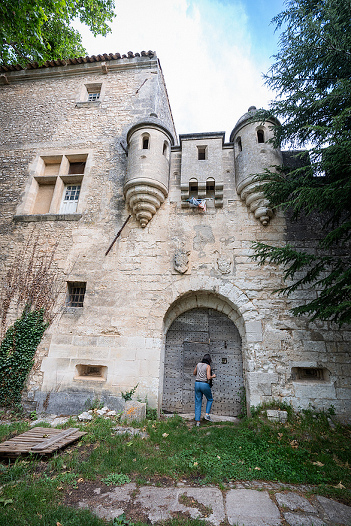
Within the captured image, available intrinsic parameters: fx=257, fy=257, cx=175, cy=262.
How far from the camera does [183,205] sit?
6.28 m

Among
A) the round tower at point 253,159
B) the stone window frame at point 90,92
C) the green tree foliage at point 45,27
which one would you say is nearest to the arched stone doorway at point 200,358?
the round tower at point 253,159

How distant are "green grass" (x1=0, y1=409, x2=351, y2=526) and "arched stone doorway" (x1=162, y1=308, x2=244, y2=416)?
0.92 m

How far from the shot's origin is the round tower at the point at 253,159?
582 cm

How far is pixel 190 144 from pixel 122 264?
11.8 ft

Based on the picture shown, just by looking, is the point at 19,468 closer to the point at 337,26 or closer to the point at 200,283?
the point at 200,283

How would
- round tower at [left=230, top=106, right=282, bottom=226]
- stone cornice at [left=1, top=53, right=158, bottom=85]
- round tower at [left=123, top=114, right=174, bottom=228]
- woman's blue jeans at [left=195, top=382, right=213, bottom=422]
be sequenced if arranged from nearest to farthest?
woman's blue jeans at [left=195, top=382, right=213, bottom=422]
round tower at [left=230, top=106, right=282, bottom=226]
round tower at [left=123, top=114, right=174, bottom=228]
stone cornice at [left=1, top=53, right=158, bottom=85]

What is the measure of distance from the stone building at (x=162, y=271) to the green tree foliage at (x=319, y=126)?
77 centimetres

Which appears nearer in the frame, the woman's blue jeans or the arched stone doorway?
the woman's blue jeans

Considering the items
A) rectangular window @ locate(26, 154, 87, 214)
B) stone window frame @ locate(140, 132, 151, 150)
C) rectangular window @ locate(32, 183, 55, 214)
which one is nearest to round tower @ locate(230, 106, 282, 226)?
stone window frame @ locate(140, 132, 151, 150)

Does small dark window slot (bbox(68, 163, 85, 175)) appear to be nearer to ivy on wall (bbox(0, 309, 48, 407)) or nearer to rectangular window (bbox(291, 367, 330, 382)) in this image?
ivy on wall (bbox(0, 309, 48, 407))

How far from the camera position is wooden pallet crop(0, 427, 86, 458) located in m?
3.43

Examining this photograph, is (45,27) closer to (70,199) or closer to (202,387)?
(70,199)

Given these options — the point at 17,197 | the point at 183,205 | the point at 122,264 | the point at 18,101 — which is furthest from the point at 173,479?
the point at 18,101

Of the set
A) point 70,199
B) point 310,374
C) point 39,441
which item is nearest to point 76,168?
point 70,199
